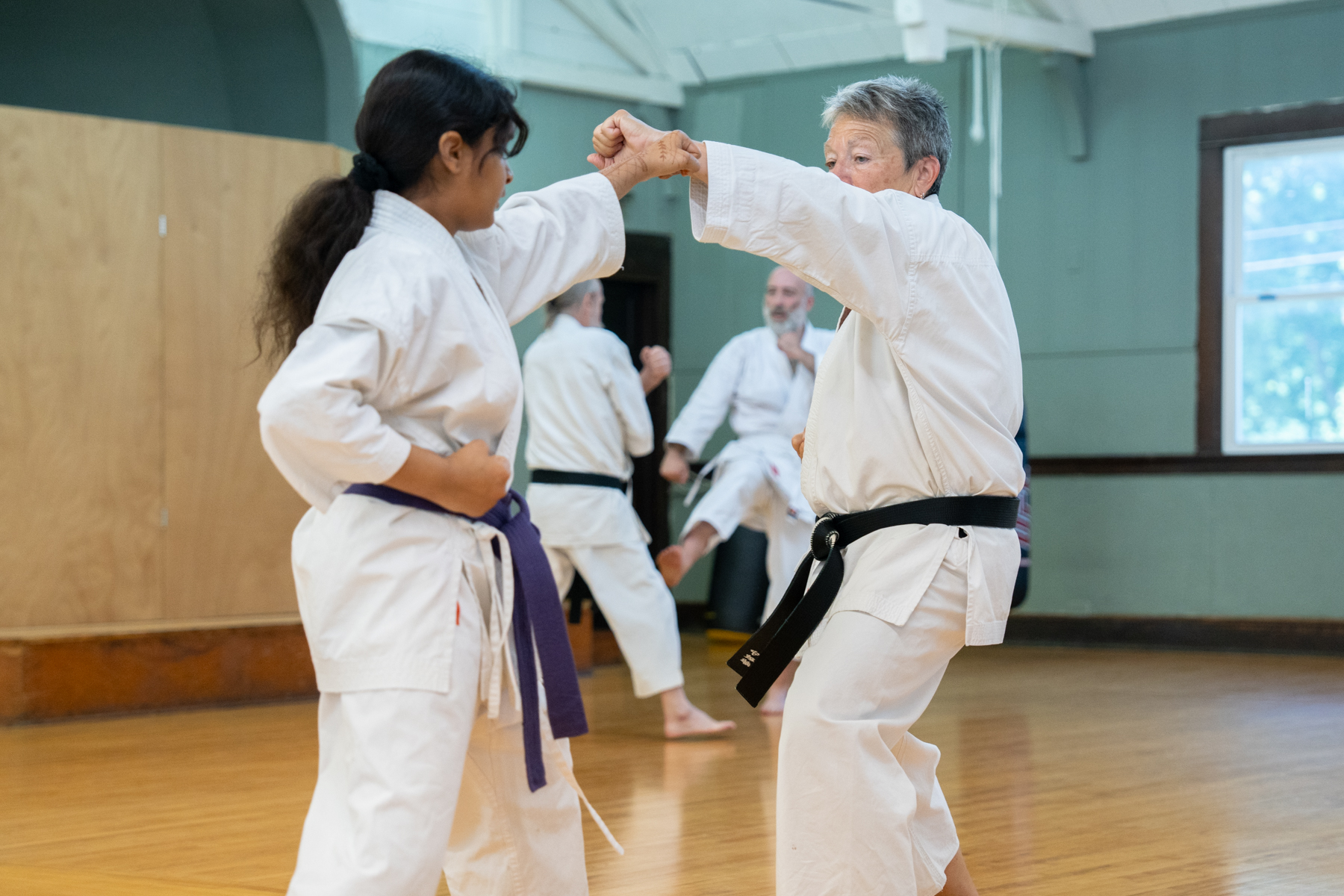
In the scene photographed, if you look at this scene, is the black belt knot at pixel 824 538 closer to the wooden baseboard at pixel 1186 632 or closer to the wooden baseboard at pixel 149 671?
the wooden baseboard at pixel 149 671

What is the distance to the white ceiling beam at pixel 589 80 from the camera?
6363 mm

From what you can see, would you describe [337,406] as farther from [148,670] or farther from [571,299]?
[148,670]

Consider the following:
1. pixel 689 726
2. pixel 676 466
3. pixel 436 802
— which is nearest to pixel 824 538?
pixel 436 802

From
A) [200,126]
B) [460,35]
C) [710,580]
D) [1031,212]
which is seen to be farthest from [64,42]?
[1031,212]

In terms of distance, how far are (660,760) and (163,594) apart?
2.22 metres

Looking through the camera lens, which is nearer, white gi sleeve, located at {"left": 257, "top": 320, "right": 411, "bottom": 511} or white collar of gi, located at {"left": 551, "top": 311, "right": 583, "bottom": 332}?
white gi sleeve, located at {"left": 257, "top": 320, "right": 411, "bottom": 511}

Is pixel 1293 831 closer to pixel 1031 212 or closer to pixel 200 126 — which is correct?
pixel 1031 212

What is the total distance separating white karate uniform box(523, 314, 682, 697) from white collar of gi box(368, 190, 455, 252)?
2565 millimetres

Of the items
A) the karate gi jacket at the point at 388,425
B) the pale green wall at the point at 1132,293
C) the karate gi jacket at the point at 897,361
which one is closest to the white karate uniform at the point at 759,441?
the pale green wall at the point at 1132,293

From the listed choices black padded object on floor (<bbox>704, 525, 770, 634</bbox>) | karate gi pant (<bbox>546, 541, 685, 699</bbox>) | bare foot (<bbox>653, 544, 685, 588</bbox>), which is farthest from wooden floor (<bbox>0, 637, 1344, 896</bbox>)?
black padded object on floor (<bbox>704, 525, 770, 634</bbox>)

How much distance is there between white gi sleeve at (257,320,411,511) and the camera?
140cm

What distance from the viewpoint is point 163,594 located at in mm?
4934

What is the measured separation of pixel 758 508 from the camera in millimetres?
4637

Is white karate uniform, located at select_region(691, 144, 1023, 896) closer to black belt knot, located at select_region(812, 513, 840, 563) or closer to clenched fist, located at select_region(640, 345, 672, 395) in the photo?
black belt knot, located at select_region(812, 513, 840, 563)
